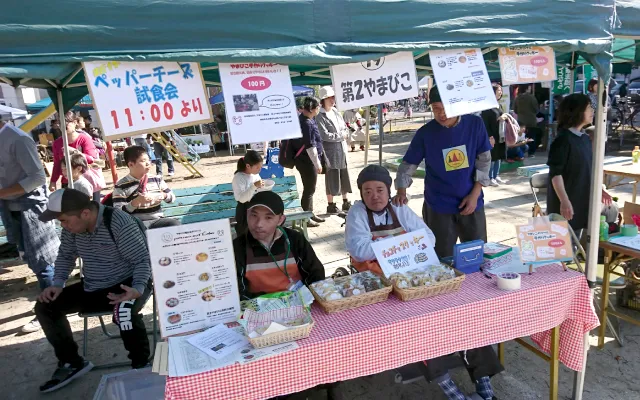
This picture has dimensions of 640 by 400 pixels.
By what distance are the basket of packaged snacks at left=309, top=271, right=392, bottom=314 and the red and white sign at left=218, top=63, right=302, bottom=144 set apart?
82 centimetres

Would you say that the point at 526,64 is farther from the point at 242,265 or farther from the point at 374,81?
the point at 242,265

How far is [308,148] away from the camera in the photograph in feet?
20.5

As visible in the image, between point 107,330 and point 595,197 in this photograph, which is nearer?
point 595,197

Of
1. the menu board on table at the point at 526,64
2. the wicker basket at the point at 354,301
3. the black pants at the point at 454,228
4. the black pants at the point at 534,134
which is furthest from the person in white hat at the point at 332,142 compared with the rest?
the black pants at the point at 534,134

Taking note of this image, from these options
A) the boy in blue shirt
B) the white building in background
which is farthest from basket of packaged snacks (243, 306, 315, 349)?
the white building in background

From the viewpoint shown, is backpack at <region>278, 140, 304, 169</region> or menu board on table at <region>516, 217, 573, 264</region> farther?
backpack at <region>278, 140, 304, 169</region>

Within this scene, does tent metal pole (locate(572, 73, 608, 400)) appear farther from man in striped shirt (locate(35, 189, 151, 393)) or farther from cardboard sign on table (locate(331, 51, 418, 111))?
man in striped shirt (locate(35, 189, 151, 393))

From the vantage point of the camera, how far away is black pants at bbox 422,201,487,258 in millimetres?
3420

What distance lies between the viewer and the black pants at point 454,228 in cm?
342

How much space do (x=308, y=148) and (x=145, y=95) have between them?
4227 mm

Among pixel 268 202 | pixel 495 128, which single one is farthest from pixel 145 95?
pixel 495 128

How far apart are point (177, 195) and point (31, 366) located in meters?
2.19

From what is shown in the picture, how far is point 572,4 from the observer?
8.30 ft

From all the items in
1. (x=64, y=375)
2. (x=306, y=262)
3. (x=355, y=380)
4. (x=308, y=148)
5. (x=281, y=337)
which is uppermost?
(x=308, y=148)
